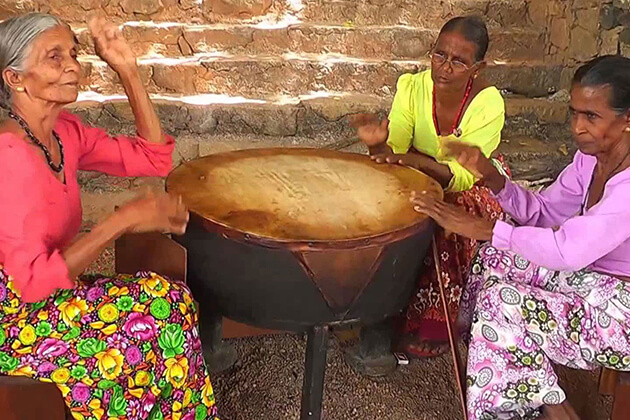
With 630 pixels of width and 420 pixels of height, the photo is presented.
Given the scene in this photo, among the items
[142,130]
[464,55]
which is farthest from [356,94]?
[142,130]

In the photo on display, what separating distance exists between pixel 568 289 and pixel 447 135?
79cm

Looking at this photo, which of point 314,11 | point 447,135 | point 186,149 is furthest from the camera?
point 314,11

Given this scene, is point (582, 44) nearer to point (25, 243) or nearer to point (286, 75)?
point (286, 75)

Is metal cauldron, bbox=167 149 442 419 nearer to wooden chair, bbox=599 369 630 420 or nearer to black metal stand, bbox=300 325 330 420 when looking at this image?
black metal stand, bbox=300 325 330 420

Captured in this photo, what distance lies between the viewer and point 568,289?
226 cm

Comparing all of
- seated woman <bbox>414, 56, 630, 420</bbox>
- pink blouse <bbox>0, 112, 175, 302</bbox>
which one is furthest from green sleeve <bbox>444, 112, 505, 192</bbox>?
pink blouse <bbox>0, 112, 175, 302</bbox>

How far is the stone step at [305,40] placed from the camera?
4359 millimetres

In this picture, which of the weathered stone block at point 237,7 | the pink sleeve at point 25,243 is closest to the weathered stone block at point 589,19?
the weathered stone block at point 237,7

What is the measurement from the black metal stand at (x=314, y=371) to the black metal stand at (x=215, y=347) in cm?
48

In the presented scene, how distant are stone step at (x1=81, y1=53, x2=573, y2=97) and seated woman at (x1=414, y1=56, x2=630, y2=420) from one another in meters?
2.41

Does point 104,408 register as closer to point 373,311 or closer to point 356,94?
point 373,311

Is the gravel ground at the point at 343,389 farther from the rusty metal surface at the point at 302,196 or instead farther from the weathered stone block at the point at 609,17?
the weathered stone block at the point at 609,17

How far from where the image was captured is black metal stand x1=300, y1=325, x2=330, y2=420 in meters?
2.17

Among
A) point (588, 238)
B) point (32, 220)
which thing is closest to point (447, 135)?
point (588, 238)
